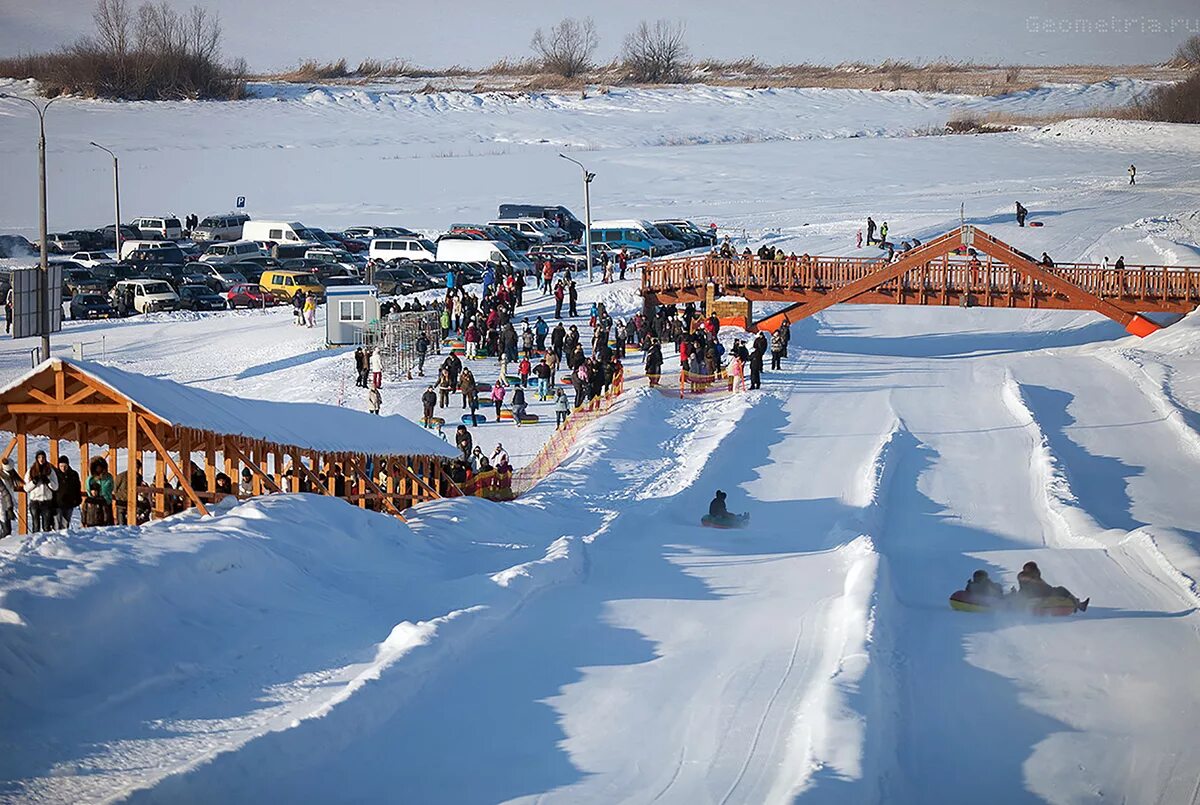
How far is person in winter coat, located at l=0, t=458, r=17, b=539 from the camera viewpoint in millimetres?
15930

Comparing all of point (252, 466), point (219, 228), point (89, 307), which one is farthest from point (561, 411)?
point (219, 228)

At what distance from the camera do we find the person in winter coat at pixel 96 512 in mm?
15789

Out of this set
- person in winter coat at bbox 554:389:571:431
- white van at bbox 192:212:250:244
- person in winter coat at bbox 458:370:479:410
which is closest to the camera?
person in winter coat at bbox 554:389:571:431

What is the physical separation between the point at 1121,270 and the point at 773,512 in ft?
68.3

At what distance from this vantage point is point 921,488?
987 inches

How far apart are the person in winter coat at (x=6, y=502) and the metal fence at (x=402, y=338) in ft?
56.3

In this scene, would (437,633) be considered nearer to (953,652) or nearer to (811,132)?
(953,652)

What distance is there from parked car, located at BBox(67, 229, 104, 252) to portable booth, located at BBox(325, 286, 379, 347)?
28779mm

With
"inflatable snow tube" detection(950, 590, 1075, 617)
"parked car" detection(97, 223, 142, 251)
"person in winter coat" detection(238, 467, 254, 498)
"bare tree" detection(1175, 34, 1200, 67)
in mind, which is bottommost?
"inflatable snow tube" detection(950, 590, 1075, 617)

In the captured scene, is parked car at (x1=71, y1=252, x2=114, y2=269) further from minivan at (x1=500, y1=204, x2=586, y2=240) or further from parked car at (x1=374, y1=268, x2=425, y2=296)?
minivan at (x1=500, y1=204, x2=586, y2=240)

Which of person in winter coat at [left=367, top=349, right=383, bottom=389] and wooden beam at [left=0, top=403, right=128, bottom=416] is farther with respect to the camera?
person in winter coat at [left=367, top=349, right=383, bottom=389]

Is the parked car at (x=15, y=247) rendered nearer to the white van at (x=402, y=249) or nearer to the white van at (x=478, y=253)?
the white van at (x=402, y=249)

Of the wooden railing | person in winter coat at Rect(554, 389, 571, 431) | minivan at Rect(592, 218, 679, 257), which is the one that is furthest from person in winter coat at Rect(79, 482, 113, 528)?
minivan at Rect(592, 218, 679, 257)

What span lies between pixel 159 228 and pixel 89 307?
74.5ft
